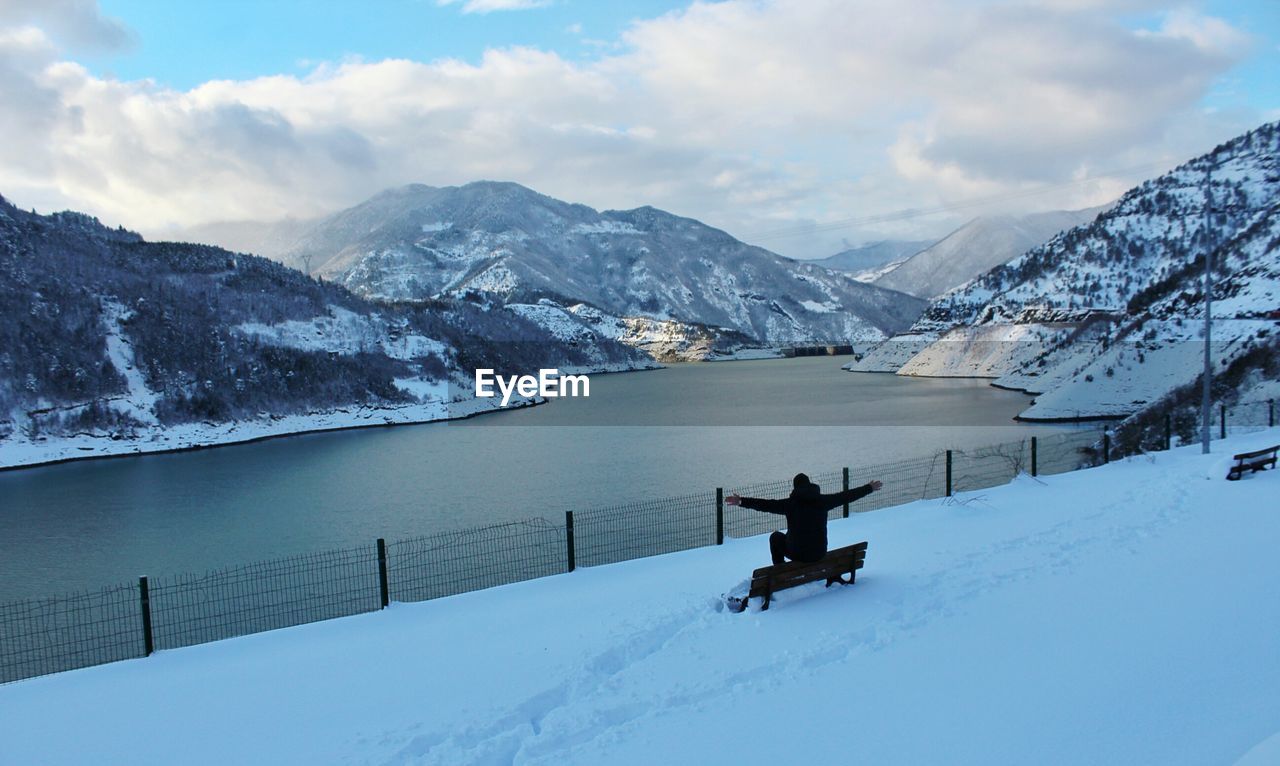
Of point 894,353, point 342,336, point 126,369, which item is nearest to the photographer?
point 126,369

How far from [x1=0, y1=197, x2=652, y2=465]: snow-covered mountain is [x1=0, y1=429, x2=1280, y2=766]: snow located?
53.1 m

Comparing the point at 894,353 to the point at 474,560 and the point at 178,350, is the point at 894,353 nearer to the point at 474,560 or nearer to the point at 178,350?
the point at 178,350

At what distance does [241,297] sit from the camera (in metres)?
87.3

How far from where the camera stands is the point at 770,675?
6875 mm

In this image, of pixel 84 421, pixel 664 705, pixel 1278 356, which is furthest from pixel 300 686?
pixel 84 421

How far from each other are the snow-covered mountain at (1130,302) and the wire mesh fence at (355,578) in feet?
43.8

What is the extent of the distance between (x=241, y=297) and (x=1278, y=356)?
299 feet

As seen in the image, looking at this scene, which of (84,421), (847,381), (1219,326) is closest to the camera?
(1219,326)

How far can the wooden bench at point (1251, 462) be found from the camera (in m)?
14.8

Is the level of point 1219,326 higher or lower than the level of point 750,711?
higher

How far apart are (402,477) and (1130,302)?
75376mm

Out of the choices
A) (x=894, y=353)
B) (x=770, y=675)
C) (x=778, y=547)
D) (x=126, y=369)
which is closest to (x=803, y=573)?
(x=778, y=547)

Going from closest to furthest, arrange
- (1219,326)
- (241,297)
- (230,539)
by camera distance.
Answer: (230,539) < (1219,326) < (241,297)

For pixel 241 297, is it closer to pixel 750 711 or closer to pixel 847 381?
pixel 847 381
